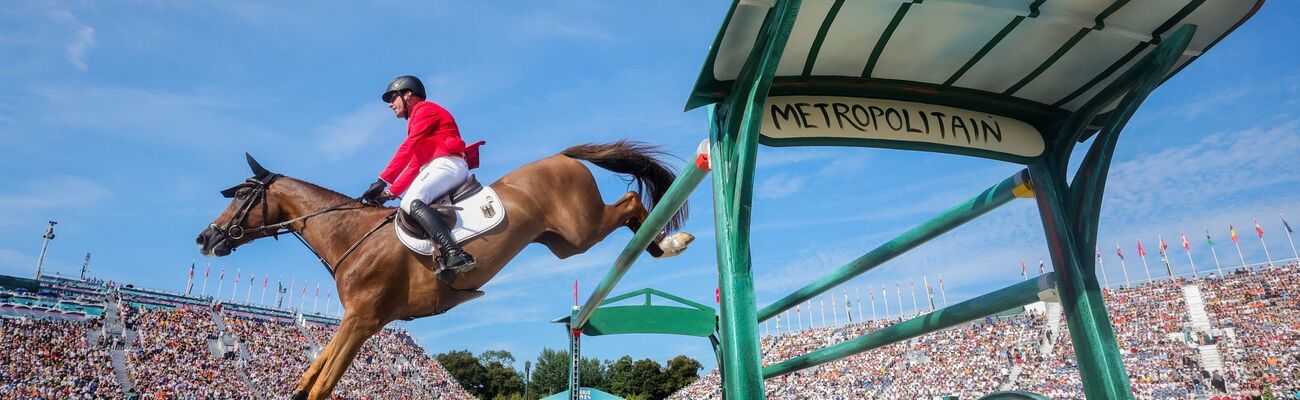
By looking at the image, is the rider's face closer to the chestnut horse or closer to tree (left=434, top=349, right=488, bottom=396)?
the chestnut horse

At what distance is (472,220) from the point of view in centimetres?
267

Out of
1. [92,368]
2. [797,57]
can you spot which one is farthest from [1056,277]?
[92,368]

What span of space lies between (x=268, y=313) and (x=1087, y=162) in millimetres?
33607

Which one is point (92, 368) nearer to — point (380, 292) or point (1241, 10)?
point (380, 292)

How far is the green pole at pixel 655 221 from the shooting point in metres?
1.85

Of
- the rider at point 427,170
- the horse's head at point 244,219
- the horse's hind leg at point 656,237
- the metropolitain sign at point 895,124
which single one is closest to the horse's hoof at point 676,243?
the horse's hind leg at point 656,237

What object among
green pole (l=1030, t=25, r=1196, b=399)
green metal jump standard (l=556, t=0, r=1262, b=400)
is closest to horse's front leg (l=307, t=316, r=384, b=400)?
→ green metal jump standard (l=556, t=0, r=1262, b=400)

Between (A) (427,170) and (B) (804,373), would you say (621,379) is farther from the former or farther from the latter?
(A) (427,170)

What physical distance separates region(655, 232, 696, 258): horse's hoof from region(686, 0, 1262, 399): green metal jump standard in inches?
36.9

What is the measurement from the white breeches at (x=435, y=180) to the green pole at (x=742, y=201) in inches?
57.9

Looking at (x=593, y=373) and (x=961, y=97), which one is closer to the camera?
(x=961, y=97)

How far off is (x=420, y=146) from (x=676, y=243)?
1.10 meters

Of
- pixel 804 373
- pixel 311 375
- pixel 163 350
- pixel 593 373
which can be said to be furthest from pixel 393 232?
pixel 593 373

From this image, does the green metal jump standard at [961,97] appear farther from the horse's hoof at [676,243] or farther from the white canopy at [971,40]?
the horse's hoof at [676,243]
